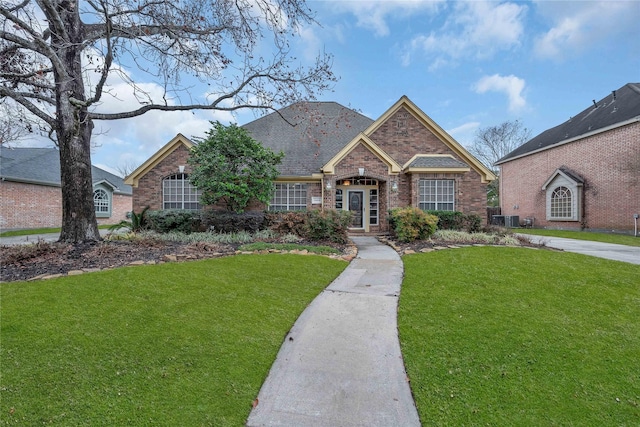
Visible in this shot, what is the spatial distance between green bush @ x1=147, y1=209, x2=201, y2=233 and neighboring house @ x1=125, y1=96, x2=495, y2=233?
1.77 meters

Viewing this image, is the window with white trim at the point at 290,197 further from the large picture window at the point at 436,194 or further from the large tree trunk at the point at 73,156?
the large tree trunk at the point at 73,156

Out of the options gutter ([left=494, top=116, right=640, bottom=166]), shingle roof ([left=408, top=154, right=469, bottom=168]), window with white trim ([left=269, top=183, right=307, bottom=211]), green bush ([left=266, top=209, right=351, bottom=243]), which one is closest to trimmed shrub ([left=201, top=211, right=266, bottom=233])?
green bush ([left=266, top=209, right=351, bottom=243])

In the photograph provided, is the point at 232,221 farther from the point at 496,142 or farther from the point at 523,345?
the point at 496,142

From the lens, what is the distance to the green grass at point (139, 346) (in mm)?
2436

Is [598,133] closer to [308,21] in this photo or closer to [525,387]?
[308,21]

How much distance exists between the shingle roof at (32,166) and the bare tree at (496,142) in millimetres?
40022

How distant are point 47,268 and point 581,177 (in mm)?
24963

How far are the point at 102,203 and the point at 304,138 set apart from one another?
18.7 m

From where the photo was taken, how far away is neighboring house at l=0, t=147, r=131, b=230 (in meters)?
17.2

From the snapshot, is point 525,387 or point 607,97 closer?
point 525,387

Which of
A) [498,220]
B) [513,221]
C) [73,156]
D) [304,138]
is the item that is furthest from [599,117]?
[73,156]

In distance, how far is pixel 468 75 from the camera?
14.9 metres

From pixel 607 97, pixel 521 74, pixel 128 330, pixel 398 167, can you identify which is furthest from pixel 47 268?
pixel 607 97

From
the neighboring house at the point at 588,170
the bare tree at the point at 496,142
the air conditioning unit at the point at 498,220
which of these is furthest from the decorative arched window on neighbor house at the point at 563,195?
the bare tree at the point at 496,142
